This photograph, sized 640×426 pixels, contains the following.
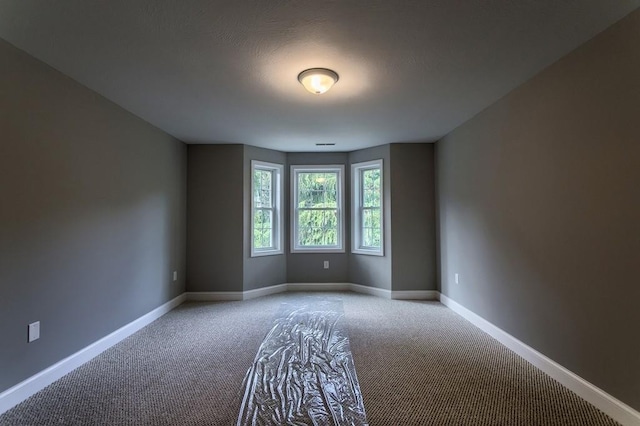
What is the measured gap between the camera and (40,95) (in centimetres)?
233

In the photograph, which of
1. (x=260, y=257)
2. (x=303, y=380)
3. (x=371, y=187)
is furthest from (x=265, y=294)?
(x=303, y=380)

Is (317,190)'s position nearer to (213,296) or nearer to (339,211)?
(339,211)

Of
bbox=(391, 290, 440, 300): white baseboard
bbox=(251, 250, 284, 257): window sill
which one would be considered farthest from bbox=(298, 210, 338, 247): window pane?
bbox=(391, 290, 440, 300): white baseboard

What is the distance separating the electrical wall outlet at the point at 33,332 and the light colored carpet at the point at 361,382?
37 centimetres

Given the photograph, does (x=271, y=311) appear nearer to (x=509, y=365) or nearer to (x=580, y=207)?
(x=509, y=365)

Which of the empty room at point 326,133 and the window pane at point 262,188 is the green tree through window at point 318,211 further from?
the empty room at point 326,133

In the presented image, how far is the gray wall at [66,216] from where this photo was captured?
2111 millimetres

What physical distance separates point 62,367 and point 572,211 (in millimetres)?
3888

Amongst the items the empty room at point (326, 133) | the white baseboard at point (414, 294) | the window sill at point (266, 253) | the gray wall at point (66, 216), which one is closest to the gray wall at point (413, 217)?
the white baseboard at point (414, 294)

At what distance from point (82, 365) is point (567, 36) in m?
4.26

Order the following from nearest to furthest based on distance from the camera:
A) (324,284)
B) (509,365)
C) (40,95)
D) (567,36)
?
(567,36) → (40,95) → (509,365) → (324,284)

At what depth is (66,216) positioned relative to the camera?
255 centimetres

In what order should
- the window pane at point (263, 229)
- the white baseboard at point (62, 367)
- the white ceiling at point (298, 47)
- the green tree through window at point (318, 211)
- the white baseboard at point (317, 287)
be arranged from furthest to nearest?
the green tree through window at point (318, 211) < the white baseboard at point (317, 287) < the window pane at point (263, 229) < the white baseboard at point (62, 367) < the white ceiling at point (298, 47)

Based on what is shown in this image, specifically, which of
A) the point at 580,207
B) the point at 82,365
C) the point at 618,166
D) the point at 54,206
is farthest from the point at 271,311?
the point at 618,166
